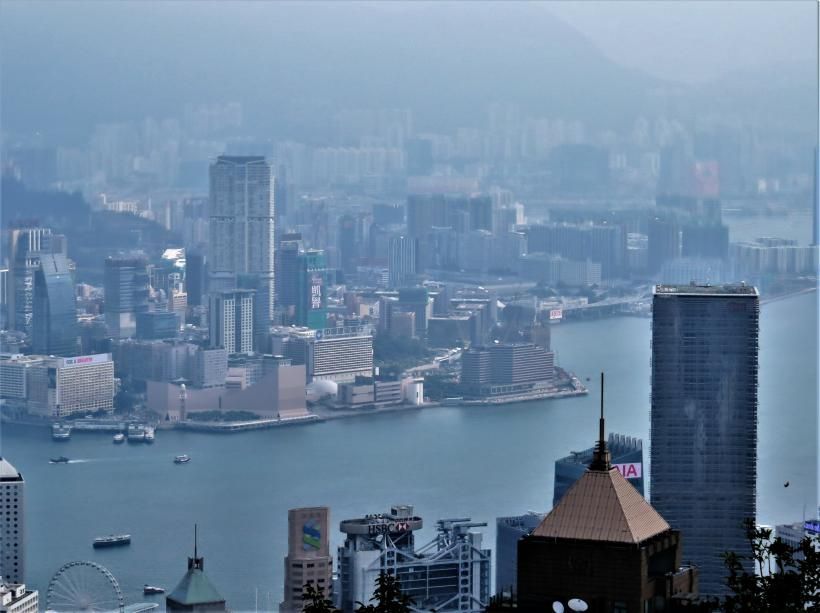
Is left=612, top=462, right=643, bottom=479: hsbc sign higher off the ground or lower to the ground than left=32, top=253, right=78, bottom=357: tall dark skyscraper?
lower

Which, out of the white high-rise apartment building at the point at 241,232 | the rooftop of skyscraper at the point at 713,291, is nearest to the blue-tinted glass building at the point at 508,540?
the rooftop of skyscraper at the point at 713,291

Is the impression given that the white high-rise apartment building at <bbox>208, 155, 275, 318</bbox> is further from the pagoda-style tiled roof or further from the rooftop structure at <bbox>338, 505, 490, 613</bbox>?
the pagoda-style tiled roof

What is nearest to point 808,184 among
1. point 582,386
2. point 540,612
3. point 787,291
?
point 787,291

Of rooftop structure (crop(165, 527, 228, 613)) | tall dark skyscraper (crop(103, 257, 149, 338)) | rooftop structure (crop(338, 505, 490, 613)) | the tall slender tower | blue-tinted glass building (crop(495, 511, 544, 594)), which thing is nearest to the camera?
rooftop structure (crop(165, 527, 228, 613))

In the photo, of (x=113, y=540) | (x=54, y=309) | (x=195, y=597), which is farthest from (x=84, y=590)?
(x=54, y=309)

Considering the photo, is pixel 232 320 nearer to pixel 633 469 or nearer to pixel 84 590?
pixel 84 590

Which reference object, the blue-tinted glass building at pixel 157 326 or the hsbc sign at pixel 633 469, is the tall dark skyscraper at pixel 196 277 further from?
the hsbc sign at pixel 633 469

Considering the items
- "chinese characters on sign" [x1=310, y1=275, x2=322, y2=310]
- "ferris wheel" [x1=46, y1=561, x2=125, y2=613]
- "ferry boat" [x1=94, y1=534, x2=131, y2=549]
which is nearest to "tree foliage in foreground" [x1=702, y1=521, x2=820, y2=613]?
"ferris wheel" [x1=46, y1=561, x2=125, y2=613]
